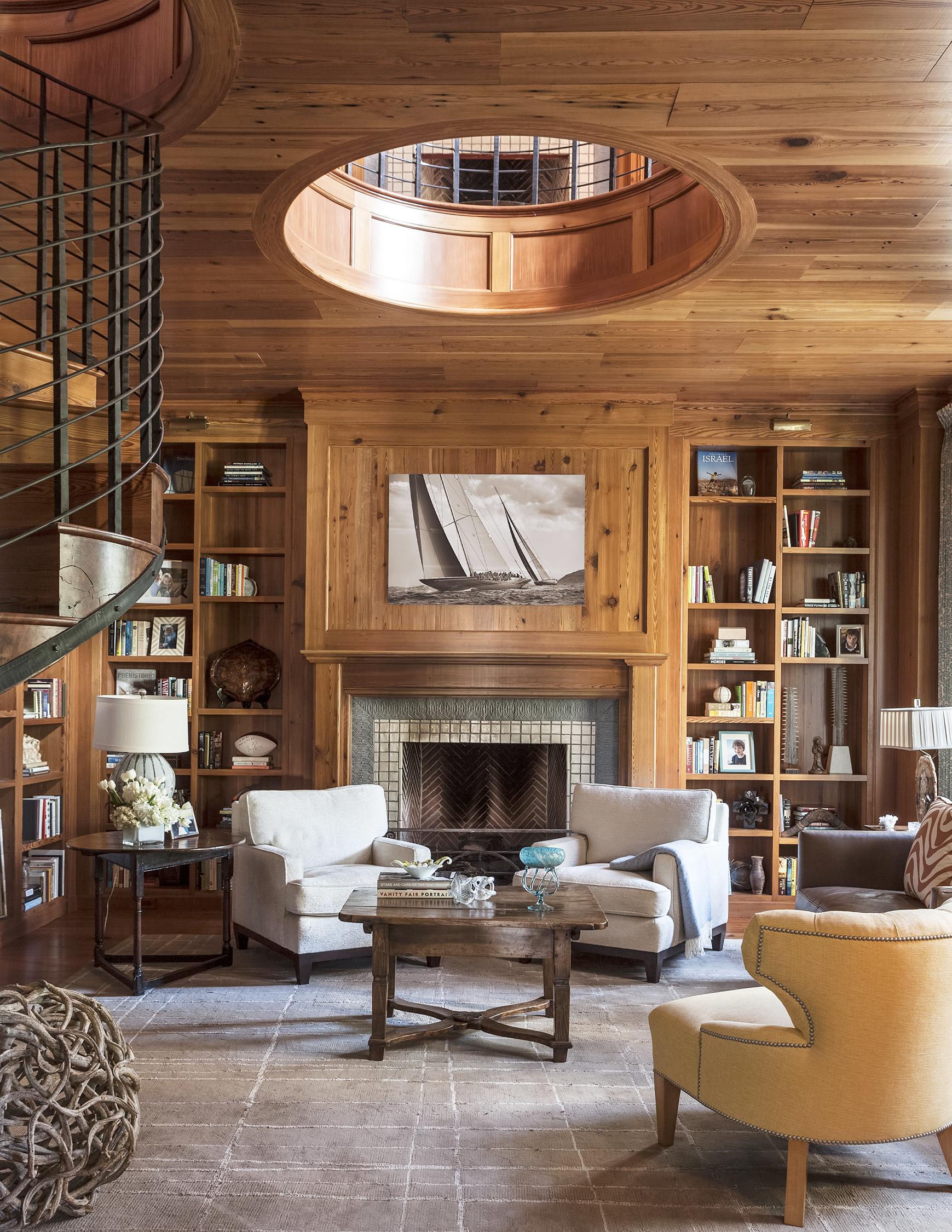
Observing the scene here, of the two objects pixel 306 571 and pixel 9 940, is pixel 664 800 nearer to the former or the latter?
pixel 306 571

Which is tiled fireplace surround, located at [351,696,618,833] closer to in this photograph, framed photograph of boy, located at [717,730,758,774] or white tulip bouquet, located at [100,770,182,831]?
framed photograph of boy, located at [717,730,758,774]

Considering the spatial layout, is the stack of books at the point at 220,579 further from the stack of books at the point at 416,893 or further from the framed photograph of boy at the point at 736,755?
the framed photograph of boy at the point at 736,755

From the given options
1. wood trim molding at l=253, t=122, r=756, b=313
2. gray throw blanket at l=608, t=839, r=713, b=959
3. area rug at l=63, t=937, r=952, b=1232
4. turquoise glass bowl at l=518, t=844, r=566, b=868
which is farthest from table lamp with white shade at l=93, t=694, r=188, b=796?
gray throw blanket at l=608, t=839, r=713, b=959

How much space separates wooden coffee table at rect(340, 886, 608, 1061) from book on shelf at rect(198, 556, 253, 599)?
8.91 feet

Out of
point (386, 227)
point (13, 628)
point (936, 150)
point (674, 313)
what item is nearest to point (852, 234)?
point (936, 150)

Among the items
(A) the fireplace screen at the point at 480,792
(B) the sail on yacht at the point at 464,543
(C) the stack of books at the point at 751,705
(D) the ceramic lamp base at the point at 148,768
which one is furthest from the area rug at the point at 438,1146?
(B) the sail on yacht at the point at 464,543

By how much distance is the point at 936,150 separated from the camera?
10.2ft

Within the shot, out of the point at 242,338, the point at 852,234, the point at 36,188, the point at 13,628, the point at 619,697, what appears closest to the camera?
the point at 13,628

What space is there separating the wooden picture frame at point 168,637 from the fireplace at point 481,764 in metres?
1.11

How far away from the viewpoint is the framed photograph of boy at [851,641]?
19.9ft

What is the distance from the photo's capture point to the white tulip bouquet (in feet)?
14.8

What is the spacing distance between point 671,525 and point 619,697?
3.30ft

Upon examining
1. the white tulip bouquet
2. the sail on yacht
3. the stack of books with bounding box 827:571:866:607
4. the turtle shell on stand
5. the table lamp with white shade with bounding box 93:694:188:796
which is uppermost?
the sail on yacht

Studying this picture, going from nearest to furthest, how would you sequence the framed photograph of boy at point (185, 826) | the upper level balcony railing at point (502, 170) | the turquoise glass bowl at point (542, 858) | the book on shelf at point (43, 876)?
1. the turquoise glass bowl at point (542, 858)
2. the upper level balcony railing at point (502, 170)
3. the framed photograph of boy at point (185, 826)
4. the book on shelf at point (43, 876)
